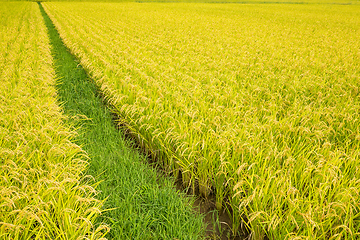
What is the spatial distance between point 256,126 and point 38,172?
8.44ft

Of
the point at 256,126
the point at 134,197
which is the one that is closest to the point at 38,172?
the point at 134,197

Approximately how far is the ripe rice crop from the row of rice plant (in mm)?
1010

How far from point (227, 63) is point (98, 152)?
426 cm

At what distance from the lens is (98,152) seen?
3.31 m

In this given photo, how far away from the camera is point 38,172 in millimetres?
2480

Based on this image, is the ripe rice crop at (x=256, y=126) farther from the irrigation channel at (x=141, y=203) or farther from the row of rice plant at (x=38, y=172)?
the row of rice plant at (x=38, y=172)

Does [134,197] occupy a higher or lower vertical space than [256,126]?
lower

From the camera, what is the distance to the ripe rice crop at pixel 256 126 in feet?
6.78

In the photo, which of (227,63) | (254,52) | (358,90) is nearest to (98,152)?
(227,63)

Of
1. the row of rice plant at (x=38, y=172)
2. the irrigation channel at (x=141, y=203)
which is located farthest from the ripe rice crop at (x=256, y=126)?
the row of rice plant at (x=38, y=172)

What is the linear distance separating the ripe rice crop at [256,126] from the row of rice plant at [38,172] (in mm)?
1010

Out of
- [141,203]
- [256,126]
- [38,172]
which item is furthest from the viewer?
[256,126]

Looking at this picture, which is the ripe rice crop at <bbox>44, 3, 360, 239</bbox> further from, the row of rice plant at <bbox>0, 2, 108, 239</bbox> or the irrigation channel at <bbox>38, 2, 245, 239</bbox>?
the row of rice plant at <bbox>0, 2, 108, 239</bbox>

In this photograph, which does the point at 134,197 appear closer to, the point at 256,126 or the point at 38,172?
the point at 38,172
